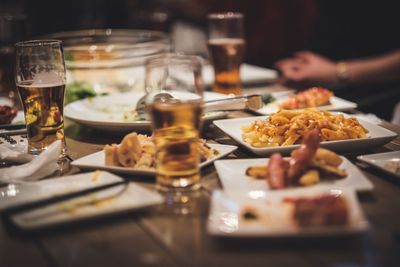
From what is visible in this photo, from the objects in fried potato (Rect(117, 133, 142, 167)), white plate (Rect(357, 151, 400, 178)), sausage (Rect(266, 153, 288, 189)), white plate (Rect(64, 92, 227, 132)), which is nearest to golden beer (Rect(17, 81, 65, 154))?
white plate (Rect(64, 92, 227, 132))

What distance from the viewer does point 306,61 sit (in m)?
3.23

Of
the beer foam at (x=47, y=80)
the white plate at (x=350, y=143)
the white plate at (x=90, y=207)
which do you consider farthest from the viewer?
the beer foam at (x=47, y=80)

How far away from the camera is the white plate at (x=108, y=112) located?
1.58m

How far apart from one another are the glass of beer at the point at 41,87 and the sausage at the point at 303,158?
0.64 m

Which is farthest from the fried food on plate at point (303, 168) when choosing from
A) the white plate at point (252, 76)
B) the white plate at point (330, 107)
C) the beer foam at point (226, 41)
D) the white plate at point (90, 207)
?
the white plate at point (252, 76)

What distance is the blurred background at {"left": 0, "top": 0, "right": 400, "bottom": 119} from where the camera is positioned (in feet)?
11.6

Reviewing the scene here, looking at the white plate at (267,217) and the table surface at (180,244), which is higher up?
the white plate at (267,217)

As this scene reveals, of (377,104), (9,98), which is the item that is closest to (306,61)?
(377,104)

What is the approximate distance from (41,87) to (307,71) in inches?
76.5

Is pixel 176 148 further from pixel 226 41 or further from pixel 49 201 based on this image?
pixel 226 41

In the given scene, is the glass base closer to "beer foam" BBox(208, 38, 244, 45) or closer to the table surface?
the table surface

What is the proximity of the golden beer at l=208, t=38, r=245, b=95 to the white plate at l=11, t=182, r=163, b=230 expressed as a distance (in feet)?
4.01

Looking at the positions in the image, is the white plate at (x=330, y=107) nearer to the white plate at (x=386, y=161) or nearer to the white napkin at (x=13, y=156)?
the white plate at (x=386, y=161)

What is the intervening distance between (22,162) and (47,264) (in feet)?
1.88
